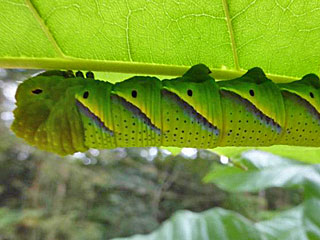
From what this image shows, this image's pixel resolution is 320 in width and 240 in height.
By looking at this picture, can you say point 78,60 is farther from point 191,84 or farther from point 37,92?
point 191,84

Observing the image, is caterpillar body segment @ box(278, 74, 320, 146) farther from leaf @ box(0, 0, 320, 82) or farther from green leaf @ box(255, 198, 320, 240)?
green leaf @ box(255, 198, 320, 240)

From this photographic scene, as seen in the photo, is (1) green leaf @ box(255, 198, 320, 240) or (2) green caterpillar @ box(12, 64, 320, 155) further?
(1) green leaf @ box(255, 198, 320, 240)

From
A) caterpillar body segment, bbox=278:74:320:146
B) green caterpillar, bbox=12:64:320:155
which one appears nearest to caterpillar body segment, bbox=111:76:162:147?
green caterpillar, bbox=12:64:320:155

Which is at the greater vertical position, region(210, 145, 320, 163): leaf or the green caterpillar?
the green caterpillar

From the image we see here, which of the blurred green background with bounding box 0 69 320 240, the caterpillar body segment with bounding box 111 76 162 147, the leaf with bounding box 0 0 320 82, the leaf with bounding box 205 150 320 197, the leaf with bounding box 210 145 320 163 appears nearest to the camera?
the leaf with bounding box 0 0 320 82

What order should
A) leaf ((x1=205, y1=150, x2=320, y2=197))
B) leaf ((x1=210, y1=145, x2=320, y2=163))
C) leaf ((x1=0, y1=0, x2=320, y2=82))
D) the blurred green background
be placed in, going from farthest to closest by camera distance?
the blurred green background, leaf ((x1=205, y1=150, x2=320, y2=197)), leaf ((x1=210, y1=145, x2=320, y2=163)), leaf ((x1=0, y1=0, x2=320, y2=82))

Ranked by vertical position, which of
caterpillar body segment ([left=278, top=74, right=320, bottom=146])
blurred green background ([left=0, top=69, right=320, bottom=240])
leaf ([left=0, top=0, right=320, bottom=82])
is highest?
leaf ([left=0, top=0, right=320, bottom=82])

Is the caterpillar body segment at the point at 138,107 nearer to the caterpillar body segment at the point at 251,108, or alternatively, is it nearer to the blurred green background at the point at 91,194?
the caterpillar body segment at the point at 251,108
